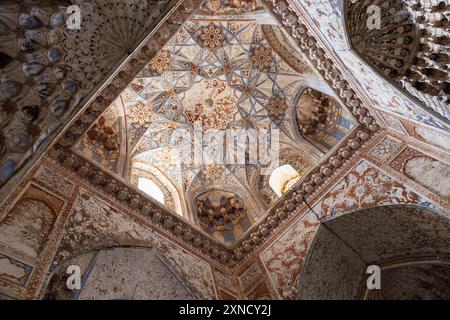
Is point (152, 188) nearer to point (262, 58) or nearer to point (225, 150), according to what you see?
point (225, 150)

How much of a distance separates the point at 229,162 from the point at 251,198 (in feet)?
4.16

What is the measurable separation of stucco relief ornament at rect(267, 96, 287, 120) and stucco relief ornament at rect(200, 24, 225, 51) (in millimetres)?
1842

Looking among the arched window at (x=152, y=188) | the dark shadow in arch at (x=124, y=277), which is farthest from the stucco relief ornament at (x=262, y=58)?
the dark shadow in arch at (x=124, y=277)

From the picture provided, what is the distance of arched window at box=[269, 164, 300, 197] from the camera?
8.42 m

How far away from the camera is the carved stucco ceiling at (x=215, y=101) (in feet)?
28.5

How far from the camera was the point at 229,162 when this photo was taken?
9.59 metres

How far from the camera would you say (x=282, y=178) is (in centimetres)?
866

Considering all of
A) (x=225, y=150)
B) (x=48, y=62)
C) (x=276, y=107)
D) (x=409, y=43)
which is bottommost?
(x=48, y=62)

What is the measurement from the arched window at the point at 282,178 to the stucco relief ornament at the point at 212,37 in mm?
3383

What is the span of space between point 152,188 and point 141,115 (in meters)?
1.81

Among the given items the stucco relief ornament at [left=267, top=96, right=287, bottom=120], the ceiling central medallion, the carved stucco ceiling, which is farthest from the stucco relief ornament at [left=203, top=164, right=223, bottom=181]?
the stucco relief ornament at [left=267, top=96, right=287, bottom=120]

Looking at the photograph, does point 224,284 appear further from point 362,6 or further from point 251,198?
point 362,6

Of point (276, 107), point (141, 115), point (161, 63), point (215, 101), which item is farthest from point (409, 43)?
point (141, 115)

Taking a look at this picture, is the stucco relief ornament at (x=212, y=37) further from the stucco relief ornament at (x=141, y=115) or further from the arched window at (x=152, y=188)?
the arched window at (x=152, y=188)
